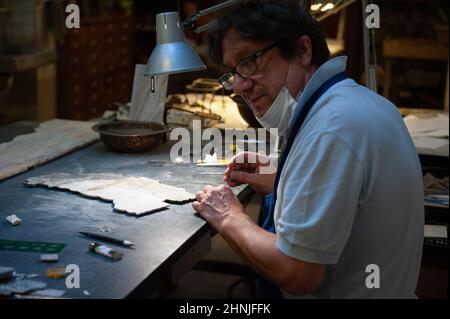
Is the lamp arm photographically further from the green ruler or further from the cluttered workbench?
the green ruler

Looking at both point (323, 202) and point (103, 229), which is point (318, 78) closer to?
point (323, 202)

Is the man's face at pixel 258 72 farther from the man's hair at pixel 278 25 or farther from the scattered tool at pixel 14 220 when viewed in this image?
the scattered tool at pixel 14 220

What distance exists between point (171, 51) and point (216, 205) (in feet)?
2.05

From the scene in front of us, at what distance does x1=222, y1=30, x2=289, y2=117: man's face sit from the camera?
199 cm

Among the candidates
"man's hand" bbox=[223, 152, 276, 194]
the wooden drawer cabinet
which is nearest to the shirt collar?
"man's hand" bbox=[223, 152, 276, 194]

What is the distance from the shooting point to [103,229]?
2088 mm

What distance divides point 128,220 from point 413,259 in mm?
941

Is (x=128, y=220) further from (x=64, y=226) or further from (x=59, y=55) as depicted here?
(x=59, y=55)

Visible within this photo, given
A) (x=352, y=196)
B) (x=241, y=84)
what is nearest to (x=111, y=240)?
(x=241, y=84)

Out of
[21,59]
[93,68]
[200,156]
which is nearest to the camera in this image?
[200,156]

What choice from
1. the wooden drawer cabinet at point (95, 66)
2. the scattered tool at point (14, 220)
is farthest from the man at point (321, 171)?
the wooden drawer cabinet at point (95, 66)

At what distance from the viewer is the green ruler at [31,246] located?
1905 millimetres
